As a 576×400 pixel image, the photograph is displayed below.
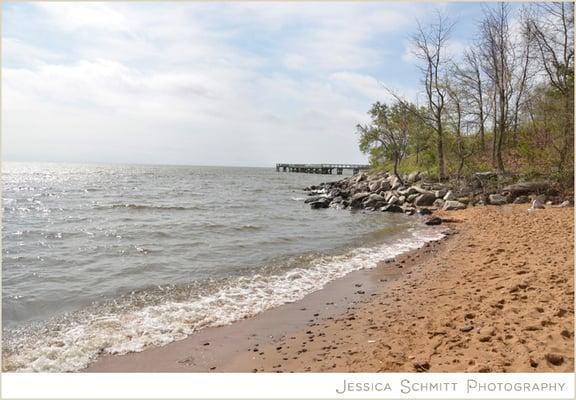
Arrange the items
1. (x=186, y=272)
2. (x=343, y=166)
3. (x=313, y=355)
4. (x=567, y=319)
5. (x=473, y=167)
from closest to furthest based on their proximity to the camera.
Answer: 1. (x=567, y=319)
2. (x=313, y=355)
3. (x=186, y=272)
4. (x=473, y=167)
5. (x=343, y=166)

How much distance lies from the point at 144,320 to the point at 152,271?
3857 mm

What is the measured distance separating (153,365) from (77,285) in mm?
5242

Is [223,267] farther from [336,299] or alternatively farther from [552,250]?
[552,250]

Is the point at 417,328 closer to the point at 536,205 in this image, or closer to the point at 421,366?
the point at 421,366

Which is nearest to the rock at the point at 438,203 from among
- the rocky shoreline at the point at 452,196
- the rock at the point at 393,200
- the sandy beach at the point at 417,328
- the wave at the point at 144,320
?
the rocky shoreline at the point at 452,196

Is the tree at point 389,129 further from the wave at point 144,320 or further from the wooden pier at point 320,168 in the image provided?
the wooden pier at point 320,168

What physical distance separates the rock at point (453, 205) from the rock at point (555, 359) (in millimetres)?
19562

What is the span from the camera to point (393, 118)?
36.5 meters

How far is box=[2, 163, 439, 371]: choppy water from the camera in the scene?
289 inches

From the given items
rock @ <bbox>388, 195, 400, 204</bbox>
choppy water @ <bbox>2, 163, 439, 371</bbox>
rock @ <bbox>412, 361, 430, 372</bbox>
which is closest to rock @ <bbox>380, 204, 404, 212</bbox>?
rock @ <bbox>388, 195, 400, 204</bbox>

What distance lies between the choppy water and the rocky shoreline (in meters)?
4.30

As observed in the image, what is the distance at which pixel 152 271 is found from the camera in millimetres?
11609

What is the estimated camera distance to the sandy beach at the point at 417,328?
17.2 ft

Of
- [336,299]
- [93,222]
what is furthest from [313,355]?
[93,222]
